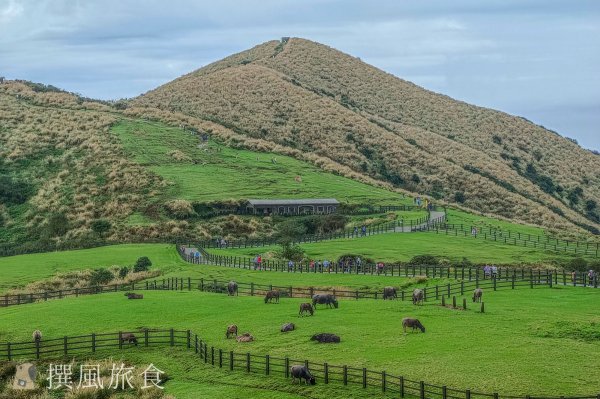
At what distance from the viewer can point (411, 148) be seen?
162 m

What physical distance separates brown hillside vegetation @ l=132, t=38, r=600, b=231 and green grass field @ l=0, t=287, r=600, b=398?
274 feet

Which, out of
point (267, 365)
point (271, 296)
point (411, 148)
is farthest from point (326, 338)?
point (411, 148)

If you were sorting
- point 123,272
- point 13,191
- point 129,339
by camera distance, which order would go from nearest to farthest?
1. point 129,339
2. point 123,272
3. point 13,191

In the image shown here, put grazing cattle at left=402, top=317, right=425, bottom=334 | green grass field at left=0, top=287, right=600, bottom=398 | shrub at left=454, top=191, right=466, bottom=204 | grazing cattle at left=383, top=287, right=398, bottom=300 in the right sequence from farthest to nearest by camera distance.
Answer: shrub at left=454, top=191, right=466, bottom=204, grazing cattle at left=383, top=287, right=398, bottom=300, grazing cattle at left=402, top=317, right=425, bottom=334, green grass field at left=0, top=287, right=600, bottom=398

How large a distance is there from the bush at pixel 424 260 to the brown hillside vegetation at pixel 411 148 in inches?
2202

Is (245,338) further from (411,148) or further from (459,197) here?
(411,148)

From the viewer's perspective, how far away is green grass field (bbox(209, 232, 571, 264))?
2992 inches

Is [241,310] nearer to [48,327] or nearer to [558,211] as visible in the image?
[48,327]

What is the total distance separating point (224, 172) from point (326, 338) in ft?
277

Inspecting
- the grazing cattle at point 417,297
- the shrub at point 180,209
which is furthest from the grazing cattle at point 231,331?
the shrub at point 180,209

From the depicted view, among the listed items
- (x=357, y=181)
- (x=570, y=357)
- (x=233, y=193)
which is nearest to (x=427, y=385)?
(x=570, y=357)

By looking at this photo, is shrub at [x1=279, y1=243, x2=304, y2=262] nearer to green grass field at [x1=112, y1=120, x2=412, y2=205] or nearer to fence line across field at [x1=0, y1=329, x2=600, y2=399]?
green grass field at [x1=112, y1=120, x2=412, y2=205]

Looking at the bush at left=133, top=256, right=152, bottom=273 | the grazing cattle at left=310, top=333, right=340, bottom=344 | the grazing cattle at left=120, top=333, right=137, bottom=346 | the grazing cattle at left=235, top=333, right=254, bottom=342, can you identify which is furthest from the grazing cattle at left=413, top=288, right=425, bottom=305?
the bush at left=133, top=256, right=152, bottom=273

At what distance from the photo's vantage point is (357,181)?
130 m
